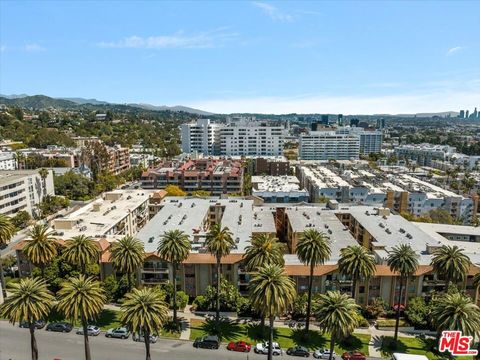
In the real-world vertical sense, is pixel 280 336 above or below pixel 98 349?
below

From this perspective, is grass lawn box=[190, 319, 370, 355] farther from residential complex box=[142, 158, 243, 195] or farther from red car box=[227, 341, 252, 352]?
residential complex box=[142, 158, 243, 195]

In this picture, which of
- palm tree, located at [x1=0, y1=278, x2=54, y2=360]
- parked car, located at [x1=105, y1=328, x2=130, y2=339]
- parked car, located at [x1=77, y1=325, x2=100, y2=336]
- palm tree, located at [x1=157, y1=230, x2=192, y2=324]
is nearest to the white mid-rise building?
parked car, located at [x1=77, y1=325, x2=100, y2=336]

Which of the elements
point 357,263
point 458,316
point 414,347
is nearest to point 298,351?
point 357,263

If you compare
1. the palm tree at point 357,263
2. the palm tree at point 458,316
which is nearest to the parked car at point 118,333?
the palm tree at point 357,263

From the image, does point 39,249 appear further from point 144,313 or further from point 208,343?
point 208,343

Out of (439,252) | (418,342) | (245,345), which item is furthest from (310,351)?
(439,252)

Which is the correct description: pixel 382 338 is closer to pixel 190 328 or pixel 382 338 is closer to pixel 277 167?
pixel 190 328
